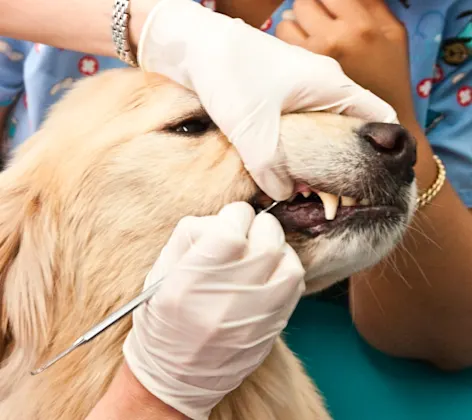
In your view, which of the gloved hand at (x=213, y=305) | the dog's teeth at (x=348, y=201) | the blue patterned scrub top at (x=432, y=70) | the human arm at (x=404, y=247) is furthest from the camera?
the blue patterned scrub top at (x=432, y=70)

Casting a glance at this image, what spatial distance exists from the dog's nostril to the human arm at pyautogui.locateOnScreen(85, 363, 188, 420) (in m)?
0.47

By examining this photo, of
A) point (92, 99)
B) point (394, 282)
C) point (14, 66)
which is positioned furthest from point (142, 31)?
point (394, 282)

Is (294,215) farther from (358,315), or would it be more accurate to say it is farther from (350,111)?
(358,315)

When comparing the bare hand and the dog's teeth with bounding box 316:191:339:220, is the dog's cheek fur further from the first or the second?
the bare hand

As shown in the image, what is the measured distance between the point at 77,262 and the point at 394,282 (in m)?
0.79

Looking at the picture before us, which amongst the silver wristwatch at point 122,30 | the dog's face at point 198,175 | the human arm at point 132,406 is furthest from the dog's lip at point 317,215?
the silver wristwatch at point 122,30

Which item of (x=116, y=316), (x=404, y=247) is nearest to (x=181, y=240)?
(x=116, y=316)

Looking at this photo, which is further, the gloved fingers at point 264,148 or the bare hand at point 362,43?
the bare hand at point 362,43

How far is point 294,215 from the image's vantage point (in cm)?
80

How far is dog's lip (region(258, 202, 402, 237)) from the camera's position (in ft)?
2.54

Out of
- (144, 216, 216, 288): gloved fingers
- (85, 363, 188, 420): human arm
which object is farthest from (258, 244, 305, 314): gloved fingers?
(85, 363, 188, 420): human arm

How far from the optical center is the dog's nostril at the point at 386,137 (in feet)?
2.54

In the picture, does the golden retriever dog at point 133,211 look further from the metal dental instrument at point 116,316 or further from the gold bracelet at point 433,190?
the gold bracelet at point 433,190

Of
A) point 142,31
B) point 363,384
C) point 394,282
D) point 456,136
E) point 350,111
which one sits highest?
point 142,31
